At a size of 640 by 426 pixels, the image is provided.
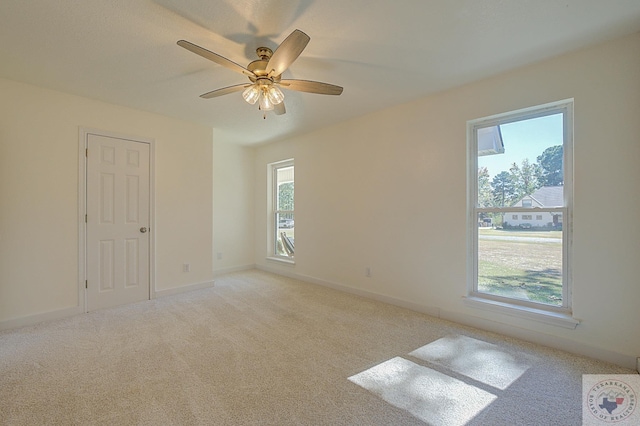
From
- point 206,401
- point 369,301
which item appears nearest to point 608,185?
point 369,301

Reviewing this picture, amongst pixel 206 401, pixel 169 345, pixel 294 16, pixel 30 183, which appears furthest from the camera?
pixel 30 183

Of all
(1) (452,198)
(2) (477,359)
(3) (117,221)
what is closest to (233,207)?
(3) (117,221)

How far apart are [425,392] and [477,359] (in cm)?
68

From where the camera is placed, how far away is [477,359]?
2160mm

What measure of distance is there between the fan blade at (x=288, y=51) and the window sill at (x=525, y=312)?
277 centimetres

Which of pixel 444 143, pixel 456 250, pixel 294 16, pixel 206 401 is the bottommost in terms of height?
pixel 206 401

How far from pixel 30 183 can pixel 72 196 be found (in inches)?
13.7

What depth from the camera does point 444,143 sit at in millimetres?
3018

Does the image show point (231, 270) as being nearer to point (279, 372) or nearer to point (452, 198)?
point (279, 372)

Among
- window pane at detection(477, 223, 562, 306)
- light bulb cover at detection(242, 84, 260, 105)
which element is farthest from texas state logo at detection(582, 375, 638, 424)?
light bulb cover at detection(242, 84, 260, 105)

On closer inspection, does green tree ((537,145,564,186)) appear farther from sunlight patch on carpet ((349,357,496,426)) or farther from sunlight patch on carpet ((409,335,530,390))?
sunlight patch on carpet ((349,357,496,426))

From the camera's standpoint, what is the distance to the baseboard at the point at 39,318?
8.91 ft


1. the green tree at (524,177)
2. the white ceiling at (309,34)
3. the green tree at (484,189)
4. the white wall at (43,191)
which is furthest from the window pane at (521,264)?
the white wall at (43,191)

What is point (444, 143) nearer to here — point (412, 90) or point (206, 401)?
point (412, 90)
